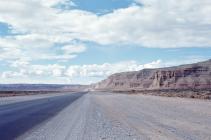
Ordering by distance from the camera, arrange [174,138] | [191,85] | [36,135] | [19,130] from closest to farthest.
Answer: [174,138] < [36,135] < [19,130] < [191,85]

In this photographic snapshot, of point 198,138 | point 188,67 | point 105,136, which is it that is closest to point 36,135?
point 105,136

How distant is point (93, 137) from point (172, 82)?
176341mm

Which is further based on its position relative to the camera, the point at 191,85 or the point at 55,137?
the point at 191,85

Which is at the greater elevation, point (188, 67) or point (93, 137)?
point (188, 67)

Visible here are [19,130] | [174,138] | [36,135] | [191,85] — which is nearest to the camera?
[174,138]

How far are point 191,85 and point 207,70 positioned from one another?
10.4 meters

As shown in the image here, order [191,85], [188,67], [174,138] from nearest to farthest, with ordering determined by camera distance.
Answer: [174,138], [191,85], [188,67]

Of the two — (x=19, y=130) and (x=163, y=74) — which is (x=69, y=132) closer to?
(x=19, y=130)

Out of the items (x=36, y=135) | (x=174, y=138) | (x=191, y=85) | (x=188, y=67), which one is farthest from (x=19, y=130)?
(x=188, y=67)

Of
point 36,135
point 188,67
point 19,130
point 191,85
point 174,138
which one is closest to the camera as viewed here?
point 174,138

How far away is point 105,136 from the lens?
1511 centimetres

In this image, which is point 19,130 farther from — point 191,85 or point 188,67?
point 188,67

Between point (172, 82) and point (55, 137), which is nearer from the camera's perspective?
point (55, 137)

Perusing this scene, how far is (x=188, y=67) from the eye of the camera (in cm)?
19550
